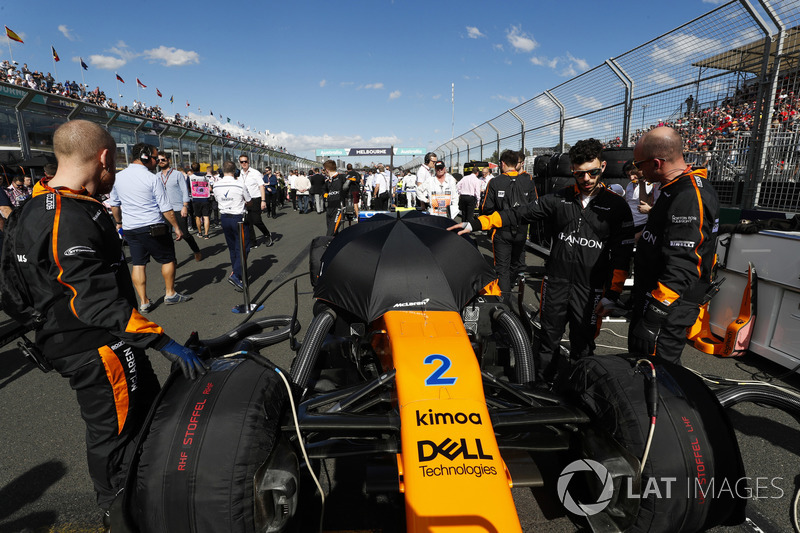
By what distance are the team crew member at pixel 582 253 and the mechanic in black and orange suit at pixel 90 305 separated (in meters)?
2.53

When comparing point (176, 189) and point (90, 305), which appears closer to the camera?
point (90, 305)

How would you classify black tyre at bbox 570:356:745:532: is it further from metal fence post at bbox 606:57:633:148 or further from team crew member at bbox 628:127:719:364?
metal fence post at bbox 606:57:633:148

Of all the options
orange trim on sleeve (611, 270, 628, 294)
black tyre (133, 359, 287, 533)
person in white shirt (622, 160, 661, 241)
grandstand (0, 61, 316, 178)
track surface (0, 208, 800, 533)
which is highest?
grandstand (0, 61, 316, 178)

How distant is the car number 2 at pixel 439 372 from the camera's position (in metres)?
1.93

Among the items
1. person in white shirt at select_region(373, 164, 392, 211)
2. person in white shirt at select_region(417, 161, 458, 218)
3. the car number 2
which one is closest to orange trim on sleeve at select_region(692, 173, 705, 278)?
the car number 2

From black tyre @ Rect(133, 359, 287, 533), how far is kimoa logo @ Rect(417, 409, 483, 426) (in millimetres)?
638

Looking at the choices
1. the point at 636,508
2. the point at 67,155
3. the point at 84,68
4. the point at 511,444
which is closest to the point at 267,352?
the point at 67,155

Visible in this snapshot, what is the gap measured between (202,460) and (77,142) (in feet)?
5.09

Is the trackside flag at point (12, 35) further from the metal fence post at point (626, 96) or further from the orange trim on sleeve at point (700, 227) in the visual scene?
the orange trim on sleeve at point (700, 227)

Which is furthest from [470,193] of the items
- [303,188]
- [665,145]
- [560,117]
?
[303,188]

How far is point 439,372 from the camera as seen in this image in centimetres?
197

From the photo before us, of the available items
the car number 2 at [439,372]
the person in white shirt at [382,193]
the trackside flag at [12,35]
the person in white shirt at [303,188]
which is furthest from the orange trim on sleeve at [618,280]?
the trackside flag at [12,35]

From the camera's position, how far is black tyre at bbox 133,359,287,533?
1.63 metres

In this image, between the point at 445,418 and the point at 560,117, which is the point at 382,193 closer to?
the point at 560,117
